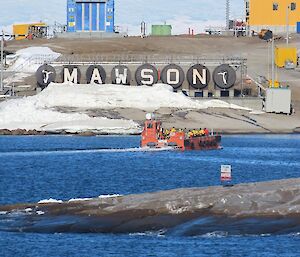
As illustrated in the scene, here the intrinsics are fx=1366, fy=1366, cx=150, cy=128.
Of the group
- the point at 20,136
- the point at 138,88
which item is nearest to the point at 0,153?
the point at 20,136

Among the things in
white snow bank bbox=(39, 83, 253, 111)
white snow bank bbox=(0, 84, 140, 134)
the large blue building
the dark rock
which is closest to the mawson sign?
white snow bank bbox=(39, 83, 253, 111)

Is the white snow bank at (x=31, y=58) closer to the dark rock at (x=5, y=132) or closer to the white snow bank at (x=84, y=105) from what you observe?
the white snow bank at (x=84, y=105)

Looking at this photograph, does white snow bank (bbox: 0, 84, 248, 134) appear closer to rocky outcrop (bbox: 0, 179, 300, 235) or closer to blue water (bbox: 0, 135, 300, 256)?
blue water (bbox: 0, 135, 300, 256)

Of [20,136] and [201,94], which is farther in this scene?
[201,94]

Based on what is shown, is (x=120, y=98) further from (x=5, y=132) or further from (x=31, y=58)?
(x=31, y=58)

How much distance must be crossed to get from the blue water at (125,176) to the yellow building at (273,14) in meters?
77.1

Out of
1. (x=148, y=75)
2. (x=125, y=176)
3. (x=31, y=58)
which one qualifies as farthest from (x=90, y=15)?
(x=125, y=176)

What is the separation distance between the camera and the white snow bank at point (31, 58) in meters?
148

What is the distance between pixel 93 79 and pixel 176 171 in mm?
50037

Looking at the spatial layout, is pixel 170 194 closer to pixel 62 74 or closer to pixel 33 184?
pixel 33 184

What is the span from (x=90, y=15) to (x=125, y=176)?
10447 centimetres

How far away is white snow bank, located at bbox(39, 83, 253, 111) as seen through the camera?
120 m

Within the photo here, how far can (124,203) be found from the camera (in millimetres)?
51781

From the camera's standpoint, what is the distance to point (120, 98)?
121m
